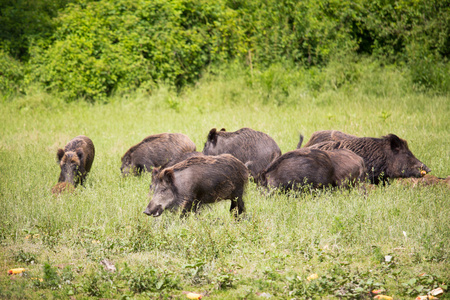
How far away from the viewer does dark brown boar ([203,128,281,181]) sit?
7.91 metres

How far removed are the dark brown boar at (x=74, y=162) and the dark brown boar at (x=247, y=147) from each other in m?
2.02

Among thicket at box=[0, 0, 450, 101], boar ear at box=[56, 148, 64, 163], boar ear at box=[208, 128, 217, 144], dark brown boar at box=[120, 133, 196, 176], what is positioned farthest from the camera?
thicket at box=[0, 0, 450, 101]

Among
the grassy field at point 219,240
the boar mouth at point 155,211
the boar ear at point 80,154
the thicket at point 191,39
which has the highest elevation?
the thicket at point 191,39

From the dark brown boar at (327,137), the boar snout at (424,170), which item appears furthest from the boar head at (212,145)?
the boar snout at (424,170)

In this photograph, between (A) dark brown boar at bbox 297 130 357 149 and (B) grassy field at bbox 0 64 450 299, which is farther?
(A) dark brown boar at bbox 297 130 357 149

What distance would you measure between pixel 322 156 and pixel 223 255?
8.55ft

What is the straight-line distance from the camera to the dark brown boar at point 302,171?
6.61m

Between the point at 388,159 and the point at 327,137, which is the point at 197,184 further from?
the point at 327,137

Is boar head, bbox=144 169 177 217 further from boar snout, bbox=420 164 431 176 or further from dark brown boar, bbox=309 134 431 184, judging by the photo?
boar snout, bbox=420 164 431 176

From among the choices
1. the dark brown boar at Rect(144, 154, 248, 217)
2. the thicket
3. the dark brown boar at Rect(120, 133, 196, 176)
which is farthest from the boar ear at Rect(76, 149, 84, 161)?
the thicket

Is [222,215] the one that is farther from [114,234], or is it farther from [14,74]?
[14,74]

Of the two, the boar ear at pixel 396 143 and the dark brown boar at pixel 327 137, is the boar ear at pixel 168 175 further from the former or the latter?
the boar ear at pixel 396 143

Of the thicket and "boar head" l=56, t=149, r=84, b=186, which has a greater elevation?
the thicket

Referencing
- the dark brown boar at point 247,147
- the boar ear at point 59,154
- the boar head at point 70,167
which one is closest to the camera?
the boar head at point 70,167
